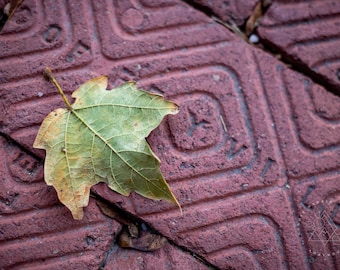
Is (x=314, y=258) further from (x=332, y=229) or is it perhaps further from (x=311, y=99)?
(x=311, y=99)

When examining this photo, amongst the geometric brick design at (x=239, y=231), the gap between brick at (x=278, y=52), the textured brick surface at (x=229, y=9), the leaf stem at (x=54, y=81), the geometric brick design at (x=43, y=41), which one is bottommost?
the geometric brick design at (x=239, y=231)

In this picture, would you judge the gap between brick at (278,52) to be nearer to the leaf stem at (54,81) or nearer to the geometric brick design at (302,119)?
the geometric brick design at (302,119)

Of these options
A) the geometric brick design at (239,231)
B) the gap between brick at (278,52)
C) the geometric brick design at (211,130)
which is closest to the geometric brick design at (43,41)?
the geometric brick design at (211,130)

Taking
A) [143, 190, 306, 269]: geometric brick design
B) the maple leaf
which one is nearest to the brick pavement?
[143, 190, 306, 269]: geometric brick design

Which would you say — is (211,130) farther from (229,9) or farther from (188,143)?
(229,9)

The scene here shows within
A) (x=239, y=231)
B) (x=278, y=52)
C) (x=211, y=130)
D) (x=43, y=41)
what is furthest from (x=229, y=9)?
(x=239, y=231)

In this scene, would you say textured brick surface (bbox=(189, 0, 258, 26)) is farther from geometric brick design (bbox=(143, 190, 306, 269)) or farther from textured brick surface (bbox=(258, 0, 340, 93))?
geometric brick design (bbox=(143, 190, 306, 269))
